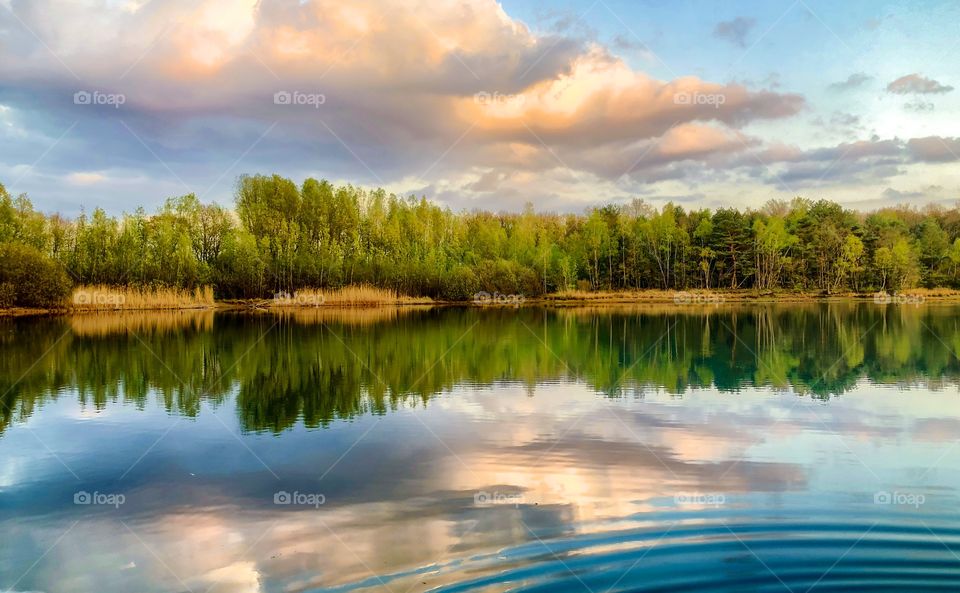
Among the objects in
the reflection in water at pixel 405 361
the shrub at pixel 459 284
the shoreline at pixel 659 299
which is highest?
the shrub at pixel 459 284

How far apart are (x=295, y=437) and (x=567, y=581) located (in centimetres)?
582

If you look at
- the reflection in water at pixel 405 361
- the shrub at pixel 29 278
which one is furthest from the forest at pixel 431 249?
the reflection in water at pixel 405 361

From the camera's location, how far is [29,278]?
37.8 m

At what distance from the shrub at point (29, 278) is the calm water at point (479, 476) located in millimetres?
24661

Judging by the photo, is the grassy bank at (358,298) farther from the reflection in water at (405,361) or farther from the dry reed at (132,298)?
the reflection in water at (405,361)

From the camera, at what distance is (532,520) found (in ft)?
20.7

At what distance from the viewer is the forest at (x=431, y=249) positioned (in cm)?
4594

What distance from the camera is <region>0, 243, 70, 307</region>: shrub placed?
1458 inches

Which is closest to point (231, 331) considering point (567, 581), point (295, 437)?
point (295, 437)

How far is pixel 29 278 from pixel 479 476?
3900 cm

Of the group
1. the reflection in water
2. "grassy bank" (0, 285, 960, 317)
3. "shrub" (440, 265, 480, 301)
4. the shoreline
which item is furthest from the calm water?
"shrub" (440, 265, 480, 301)

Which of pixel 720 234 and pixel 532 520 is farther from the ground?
pixel 720 234

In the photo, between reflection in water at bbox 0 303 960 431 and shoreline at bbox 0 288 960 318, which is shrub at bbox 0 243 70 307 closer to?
reflection in water at bbox 0 303 960 431

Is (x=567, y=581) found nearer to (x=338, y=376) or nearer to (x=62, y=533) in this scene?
(x=62, y=533)
